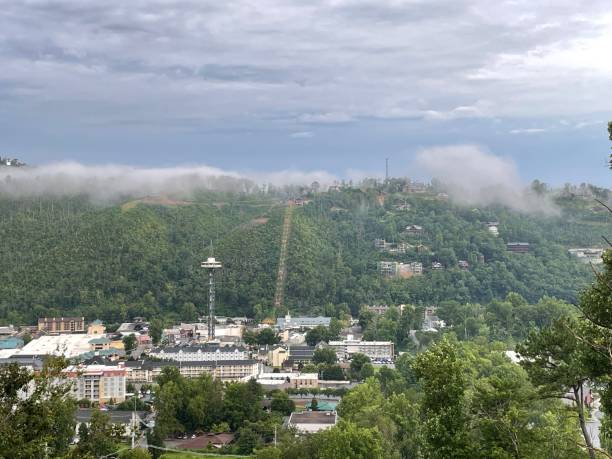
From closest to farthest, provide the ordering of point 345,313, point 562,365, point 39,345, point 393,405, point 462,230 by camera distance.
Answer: point 562,365 < point 393,405 < point 39,345 < point 345,313 < point 462,230

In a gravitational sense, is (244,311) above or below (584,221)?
below

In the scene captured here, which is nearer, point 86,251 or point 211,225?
point 86,251

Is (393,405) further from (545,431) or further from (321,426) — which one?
(545,431)

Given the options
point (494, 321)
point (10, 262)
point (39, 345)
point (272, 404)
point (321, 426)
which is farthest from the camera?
point (10, 262)

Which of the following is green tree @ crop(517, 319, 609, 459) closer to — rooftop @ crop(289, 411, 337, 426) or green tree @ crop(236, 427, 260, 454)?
green tree @ crop(236, 427, 260, 454)

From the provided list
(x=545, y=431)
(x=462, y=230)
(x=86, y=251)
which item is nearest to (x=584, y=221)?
(x=462, y=230)

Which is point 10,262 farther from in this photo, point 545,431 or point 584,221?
point 545,431
